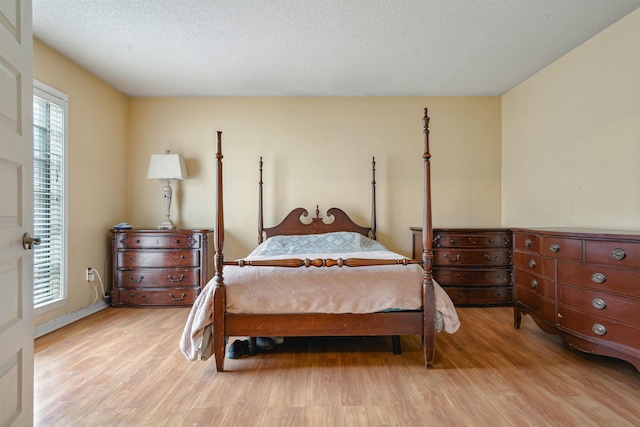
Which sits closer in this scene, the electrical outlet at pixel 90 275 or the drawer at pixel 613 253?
the drawer at pixel 613 253

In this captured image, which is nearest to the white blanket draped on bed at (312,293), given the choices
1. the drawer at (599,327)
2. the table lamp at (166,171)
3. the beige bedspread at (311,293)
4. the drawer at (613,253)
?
the beige bedspread at (311,293)

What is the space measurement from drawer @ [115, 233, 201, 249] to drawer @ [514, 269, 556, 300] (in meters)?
2.95

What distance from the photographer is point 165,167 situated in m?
3.46

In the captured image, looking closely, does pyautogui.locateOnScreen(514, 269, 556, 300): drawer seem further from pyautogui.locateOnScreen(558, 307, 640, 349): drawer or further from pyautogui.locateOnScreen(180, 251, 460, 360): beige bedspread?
pyautogui.locateOnScreen(180, 251, 460, 360): beige bedspread

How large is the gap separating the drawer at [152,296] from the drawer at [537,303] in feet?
9.63

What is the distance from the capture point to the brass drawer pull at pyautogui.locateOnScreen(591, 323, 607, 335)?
1792mm

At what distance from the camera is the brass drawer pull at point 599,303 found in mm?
1791

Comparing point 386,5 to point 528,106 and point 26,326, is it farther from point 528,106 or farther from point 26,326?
point 26,326

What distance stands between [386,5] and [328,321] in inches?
82.1

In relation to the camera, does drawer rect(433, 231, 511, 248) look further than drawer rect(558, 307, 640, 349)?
Yes

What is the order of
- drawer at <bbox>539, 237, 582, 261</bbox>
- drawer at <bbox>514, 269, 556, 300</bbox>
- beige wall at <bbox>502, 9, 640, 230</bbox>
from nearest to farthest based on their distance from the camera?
drawer at <bbox>539, 237, 582, 261</bbox>, drawer at <bbox>514, 269, 556, 300</bbox>, beige wall at <bbox>502, 9, 640, 230</bbox>

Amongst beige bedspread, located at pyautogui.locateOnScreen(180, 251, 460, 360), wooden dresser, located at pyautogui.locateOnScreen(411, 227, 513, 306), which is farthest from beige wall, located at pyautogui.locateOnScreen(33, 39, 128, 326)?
wooden dresser, located at pyautogui.locateOnScreen(411, 227, 513, 306)

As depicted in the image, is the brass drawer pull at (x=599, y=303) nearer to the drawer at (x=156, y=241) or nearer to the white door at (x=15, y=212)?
the white door at (x=15, y=212)

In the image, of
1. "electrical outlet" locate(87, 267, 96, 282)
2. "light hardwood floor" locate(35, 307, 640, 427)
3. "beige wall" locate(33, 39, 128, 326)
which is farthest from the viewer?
"electrical outlet" locate(87, 267, 96, 282)
